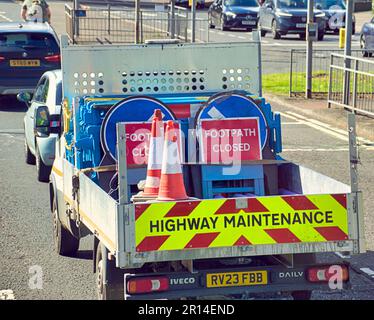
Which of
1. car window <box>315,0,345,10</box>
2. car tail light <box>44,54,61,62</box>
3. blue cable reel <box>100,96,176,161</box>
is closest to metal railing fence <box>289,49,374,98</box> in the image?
car tail light <box>44,54,61,62</box>

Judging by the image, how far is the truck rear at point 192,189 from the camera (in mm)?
7488

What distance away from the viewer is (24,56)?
2284cm

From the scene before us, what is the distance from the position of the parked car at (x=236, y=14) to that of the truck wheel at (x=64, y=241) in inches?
1454

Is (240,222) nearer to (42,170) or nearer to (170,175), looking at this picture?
(170,175)

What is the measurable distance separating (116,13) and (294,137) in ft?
55.2

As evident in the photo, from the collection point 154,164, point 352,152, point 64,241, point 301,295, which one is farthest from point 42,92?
point 352,152

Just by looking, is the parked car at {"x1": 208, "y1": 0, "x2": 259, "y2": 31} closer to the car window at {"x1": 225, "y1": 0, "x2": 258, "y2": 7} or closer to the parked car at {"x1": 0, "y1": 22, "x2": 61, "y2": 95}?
the car window at {"x1": 225, "y1": 0, "x2": 258, "y2": 7}

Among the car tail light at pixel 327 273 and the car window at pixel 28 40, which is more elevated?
the car window at pixel 28 40

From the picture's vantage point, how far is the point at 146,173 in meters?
8.68

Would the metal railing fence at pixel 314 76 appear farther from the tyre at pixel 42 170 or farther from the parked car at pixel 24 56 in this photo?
the tyre at pixel 42 170

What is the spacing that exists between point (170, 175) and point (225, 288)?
0.90 m

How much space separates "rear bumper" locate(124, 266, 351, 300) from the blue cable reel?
1.62m

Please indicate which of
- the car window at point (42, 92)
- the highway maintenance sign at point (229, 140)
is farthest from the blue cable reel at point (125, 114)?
the car window at point (42, 92)

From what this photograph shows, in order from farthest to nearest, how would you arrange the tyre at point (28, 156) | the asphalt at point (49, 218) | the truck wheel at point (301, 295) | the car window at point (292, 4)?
the car window at point (292, 4)
the tyre at point (28, 156)
the asphalt at point (49, 218)
the truck wheel at point (301, 295)
